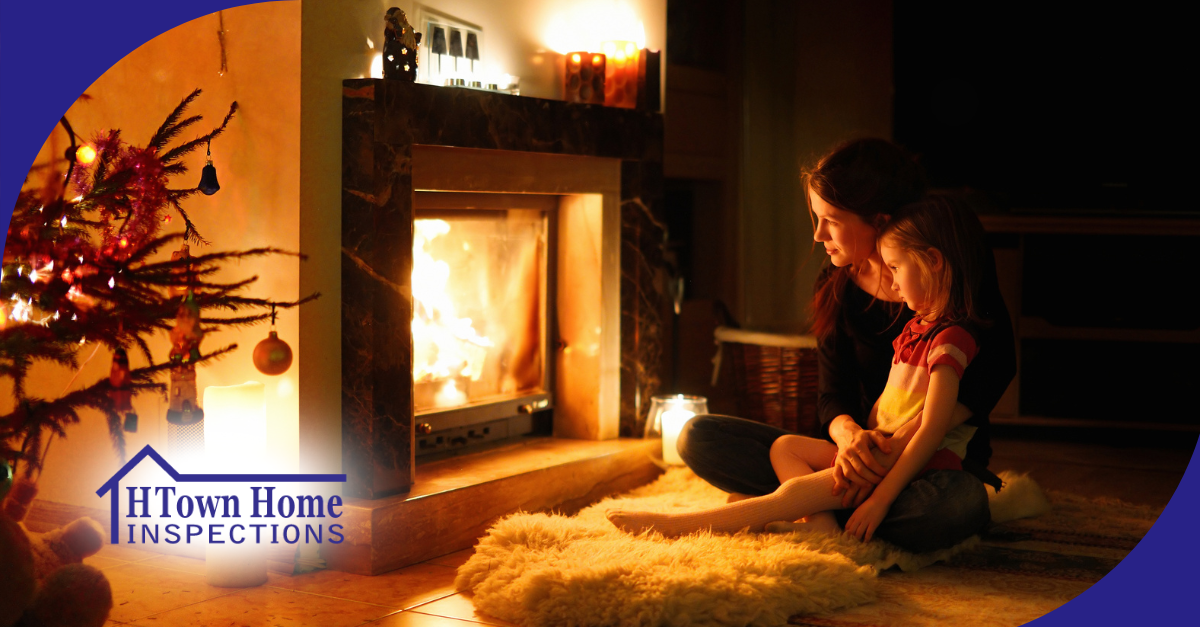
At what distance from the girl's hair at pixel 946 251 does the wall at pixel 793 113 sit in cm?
214

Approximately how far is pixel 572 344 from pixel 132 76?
4.05 ft

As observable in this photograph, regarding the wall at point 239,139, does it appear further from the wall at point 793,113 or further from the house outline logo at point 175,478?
the wall at point 793,113

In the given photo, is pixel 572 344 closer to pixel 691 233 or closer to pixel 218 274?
pixel 218 274

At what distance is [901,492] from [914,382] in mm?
209

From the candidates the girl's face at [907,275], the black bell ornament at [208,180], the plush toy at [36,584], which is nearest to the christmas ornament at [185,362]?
the black bell ornament at [208,180]

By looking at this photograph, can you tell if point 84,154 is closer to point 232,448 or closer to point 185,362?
point 185,362

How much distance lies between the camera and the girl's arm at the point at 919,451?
2.00 m

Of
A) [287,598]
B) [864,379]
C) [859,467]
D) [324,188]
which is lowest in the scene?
[287,598]

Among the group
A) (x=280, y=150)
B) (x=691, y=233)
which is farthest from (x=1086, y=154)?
(x=280, y=150)

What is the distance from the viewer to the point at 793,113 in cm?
442

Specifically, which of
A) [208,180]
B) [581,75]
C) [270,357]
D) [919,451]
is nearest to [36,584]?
[270,357]

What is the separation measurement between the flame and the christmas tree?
1029 millimetres

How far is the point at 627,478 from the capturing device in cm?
281

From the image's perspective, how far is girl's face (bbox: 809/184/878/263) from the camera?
2.18 metres
